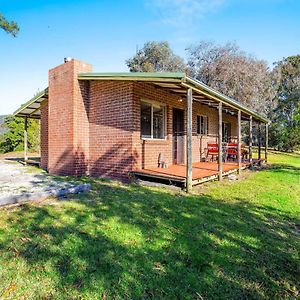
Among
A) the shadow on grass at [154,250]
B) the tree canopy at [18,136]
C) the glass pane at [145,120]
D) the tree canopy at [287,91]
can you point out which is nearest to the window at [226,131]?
the glass pane at [145,120]

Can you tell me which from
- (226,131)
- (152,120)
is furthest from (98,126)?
(226,131)

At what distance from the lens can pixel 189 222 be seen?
4.44 meters

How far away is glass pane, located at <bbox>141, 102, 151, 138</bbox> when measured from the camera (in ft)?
29.2

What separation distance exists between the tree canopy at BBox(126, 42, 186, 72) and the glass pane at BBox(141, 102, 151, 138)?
21.8 metres

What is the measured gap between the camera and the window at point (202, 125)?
12974 millimetres

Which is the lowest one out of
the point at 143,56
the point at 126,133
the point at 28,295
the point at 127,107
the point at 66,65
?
the point at 28,295

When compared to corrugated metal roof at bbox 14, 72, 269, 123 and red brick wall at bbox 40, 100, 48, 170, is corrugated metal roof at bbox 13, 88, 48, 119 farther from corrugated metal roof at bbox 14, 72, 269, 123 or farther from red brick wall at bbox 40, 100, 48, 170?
red brick wall at bbox 40, 100, 48, 170

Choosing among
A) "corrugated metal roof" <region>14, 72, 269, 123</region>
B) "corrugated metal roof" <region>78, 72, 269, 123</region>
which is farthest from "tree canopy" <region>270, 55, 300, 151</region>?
"corrugated metal roof" <region>78, 72, 269, 123</region>

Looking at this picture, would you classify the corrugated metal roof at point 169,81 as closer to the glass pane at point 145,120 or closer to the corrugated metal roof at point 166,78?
the corrugated metal roof at point 166,78

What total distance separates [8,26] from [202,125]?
9.42 m

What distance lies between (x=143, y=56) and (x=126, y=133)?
26.1m

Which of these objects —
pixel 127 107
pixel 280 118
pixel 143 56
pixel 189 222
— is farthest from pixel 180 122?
pixel 280 118

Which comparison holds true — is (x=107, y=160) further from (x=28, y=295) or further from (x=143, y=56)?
(x=143, y=56)

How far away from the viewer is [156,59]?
102 ft
